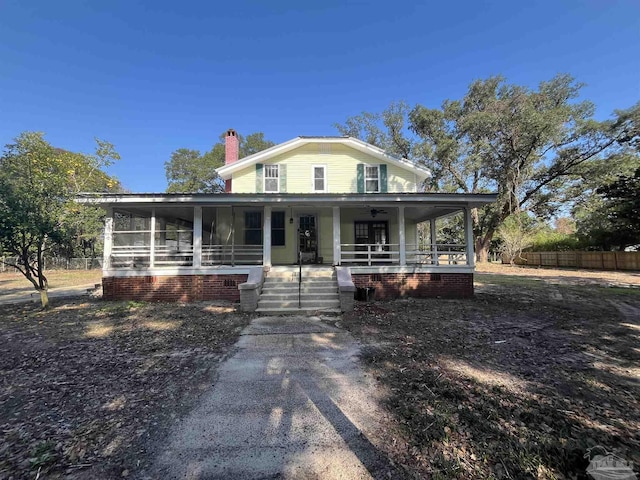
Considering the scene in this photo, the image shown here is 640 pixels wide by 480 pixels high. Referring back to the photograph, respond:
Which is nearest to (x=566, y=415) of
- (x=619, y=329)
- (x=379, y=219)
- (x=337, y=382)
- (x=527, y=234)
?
(x=337, y=382)

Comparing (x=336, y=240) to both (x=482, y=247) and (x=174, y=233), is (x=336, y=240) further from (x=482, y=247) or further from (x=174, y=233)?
(x=482, y=247)

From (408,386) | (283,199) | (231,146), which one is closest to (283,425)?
(408,386)

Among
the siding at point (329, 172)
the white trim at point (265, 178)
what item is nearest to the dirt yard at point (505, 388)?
the siding at point (329, 172)

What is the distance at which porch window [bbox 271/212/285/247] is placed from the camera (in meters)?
12.9

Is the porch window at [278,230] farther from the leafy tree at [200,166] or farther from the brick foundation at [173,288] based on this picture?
the leafy tree at [200,166]

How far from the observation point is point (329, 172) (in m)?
14.1

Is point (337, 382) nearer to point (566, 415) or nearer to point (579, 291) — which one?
point (566, 415)

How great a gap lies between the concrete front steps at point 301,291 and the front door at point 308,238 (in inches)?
105

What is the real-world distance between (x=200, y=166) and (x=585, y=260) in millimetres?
39714

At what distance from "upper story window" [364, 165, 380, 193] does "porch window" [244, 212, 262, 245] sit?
17.3 feet

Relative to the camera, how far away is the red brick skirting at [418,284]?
1005cm

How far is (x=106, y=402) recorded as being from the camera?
11.7 ft

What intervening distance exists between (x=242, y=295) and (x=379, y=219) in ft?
25.7

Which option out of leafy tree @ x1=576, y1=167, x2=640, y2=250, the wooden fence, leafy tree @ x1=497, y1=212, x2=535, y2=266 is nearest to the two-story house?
leafy tree @ x1=497, y1=212, x2=535, y2=266
